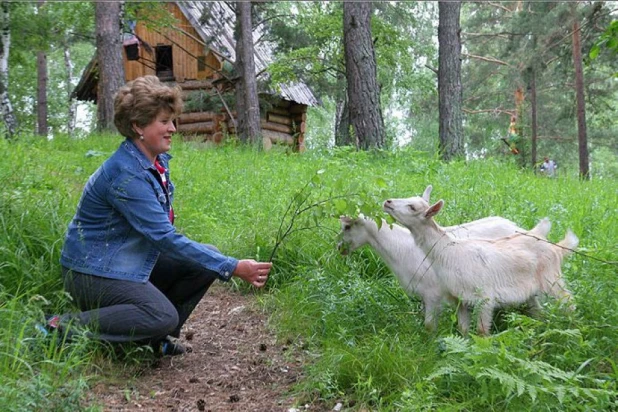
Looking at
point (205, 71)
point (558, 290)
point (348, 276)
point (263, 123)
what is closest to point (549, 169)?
point (348, 276)

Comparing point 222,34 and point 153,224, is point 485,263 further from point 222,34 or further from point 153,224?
point 222,34

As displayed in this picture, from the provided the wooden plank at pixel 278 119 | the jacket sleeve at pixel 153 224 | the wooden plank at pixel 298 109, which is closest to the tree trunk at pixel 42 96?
the wooden plank at pixel 278 119

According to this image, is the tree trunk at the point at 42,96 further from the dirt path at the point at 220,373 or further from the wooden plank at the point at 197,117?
the dirt path at the point at 220,373

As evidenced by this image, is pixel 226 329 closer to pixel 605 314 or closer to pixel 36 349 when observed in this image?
pixel 36 349

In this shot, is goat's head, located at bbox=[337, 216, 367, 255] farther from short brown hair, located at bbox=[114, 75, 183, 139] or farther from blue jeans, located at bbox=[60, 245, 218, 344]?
short brown hair, located at bbox=[114, 75, 183, 139]

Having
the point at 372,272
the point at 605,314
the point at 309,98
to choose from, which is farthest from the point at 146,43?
the point at 605,314

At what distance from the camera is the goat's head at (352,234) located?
471 cm

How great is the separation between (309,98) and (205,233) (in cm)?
1701

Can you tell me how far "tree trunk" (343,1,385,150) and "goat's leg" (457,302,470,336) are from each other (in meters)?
7.48

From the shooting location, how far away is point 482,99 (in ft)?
97.0

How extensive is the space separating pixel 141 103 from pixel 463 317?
2.23 meters

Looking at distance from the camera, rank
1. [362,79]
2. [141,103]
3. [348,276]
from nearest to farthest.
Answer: [141,103], [348,276], [362,79]

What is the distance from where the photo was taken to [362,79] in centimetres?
1164

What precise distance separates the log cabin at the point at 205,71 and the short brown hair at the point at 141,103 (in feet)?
47.1
